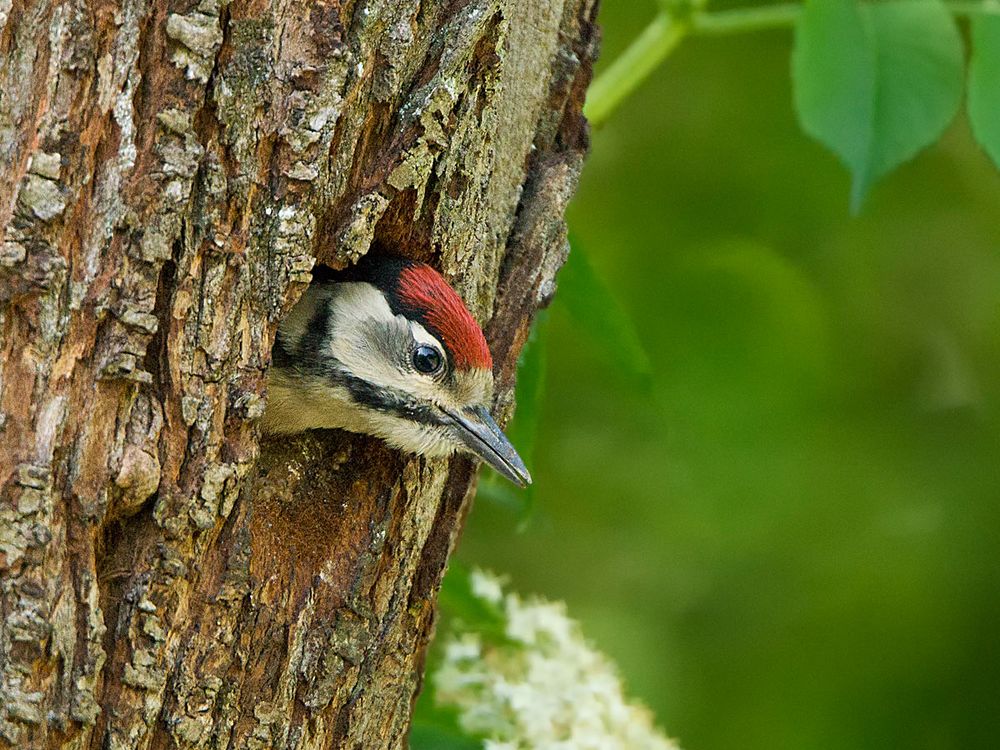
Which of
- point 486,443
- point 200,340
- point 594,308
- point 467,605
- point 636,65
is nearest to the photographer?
point 200,340

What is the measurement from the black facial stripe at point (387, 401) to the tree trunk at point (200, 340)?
0.17 meters

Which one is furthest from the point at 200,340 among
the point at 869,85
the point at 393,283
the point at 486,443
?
the point at 869,85

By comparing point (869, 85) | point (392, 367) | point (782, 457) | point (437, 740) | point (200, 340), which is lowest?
point (437, 740)

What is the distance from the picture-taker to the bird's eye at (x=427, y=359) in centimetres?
283

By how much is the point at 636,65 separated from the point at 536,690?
5.50 feet

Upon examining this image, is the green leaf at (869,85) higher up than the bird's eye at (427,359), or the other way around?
the green leaf at (869,85)

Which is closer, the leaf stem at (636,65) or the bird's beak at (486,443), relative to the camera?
the bird's beak at (486,443)

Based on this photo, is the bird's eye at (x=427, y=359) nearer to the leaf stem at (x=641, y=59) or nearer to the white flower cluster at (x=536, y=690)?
the white flower cluster at (x=536, y=690)

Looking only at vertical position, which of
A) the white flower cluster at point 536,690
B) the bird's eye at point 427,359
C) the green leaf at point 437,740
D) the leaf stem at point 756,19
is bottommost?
the green leaf at point 437,740

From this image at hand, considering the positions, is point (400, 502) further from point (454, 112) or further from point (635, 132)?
point (635, 132)

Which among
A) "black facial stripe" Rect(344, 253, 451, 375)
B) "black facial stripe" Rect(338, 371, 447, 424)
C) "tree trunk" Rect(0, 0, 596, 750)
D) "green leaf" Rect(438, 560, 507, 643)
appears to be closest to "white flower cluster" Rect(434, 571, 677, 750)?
"green leaf" Rect(438, 560, 507, 643)

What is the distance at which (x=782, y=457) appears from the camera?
233 inches

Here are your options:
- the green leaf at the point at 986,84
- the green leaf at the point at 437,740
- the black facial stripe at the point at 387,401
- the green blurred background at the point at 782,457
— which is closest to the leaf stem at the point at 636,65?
the green leaf at the point at 986,84

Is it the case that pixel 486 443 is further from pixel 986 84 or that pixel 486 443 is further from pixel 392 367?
pixel 986 84
